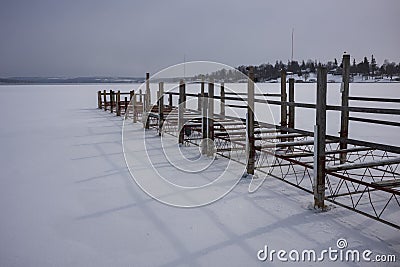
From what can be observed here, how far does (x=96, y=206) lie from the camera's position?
414 cm

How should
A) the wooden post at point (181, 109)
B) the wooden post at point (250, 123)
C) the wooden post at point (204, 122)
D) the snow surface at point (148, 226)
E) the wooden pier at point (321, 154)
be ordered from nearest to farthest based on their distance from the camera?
the snow surface at point (148, 226)
the wooden pier at point (321, 154)
the wooden post at point (250, 123)
the wooden post at point (204, 122)
the wooden post at point (181, 109)

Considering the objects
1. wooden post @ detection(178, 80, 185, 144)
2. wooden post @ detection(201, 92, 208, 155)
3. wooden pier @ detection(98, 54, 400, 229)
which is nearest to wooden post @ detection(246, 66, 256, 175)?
wooden pier @ detection(98, 54, 400, 229)

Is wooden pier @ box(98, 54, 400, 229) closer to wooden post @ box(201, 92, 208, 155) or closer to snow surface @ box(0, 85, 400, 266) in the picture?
wooden post @ box(201, 92, 208, 155)

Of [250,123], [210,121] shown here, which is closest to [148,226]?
[250,123]

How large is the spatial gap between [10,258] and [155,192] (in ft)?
6.29

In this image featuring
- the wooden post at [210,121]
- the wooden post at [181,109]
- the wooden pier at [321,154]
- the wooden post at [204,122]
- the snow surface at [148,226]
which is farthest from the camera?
the wooden post at [181,109]

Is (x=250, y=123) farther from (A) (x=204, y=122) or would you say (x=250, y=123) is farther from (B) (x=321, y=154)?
(A) (x=204, y=122)

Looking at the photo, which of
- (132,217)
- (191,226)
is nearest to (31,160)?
(132,217)

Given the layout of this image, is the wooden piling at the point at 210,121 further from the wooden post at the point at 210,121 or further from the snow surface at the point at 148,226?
the snow surface at the point at 148,226

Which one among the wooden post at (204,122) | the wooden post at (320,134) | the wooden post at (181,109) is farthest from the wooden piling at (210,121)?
the wooden post at (320,134)

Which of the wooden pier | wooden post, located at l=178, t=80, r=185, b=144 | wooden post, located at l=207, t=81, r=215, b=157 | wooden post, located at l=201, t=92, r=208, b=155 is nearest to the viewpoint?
the wooden pier

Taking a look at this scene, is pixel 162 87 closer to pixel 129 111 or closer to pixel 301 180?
pixel 129 111

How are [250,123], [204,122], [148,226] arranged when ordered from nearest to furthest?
[148,226] → [250,123] → [204,122]

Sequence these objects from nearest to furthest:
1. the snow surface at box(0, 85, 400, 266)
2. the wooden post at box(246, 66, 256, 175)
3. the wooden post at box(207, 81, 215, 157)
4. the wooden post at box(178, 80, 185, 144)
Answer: the snow surface at box(0, 85, 400, 266), the wooden post at box(246, 66, 256, 175), the wooden post at box(207, 81, 215, 157), the wooden post at box(178, 80, 185, 144)
